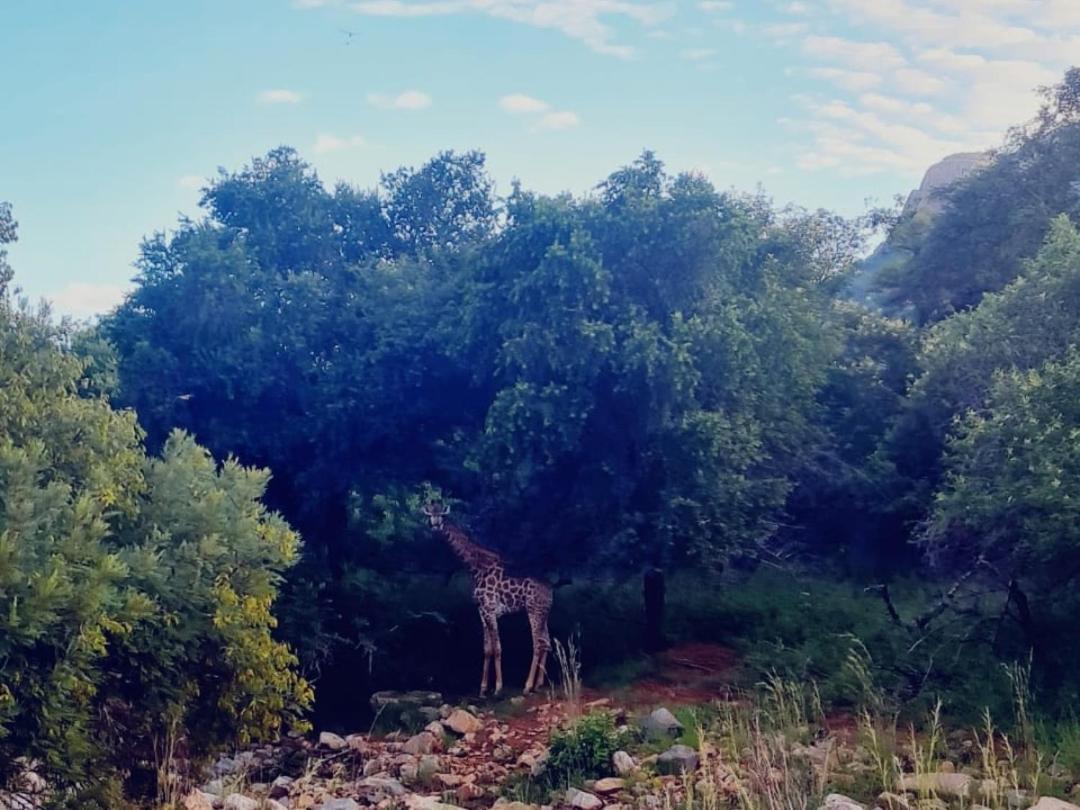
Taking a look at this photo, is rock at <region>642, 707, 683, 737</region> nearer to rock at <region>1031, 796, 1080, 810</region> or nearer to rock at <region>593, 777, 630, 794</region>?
rock at <region>593, 777, 630, 794</region>

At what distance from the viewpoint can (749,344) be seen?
41.2 ft

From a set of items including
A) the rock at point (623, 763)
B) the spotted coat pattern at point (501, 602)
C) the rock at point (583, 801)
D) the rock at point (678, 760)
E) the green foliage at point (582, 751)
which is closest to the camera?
the rock at point (583, 801)

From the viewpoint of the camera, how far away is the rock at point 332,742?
37.7ft

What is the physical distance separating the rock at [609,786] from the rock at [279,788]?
10.4 ft

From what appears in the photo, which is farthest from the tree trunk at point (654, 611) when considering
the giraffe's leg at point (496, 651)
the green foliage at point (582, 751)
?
the green foliage at point (582, 751)

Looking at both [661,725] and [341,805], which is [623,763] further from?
[341,805]

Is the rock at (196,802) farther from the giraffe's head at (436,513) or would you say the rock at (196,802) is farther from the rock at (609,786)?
the giraffe's head at (436,513)

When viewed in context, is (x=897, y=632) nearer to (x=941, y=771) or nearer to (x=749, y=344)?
(x=749, y=344)

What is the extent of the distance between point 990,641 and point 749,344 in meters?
4.40

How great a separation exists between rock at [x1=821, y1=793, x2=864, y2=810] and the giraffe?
6.89m

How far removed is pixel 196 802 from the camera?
8047mm

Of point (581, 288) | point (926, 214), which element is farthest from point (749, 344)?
point (926, 214)

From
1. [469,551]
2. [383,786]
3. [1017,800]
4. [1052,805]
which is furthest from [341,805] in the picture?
[469,551]

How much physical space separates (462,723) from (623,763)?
10.1ft
